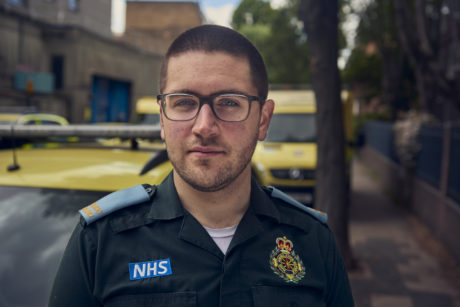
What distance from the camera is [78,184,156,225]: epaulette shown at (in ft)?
5.23

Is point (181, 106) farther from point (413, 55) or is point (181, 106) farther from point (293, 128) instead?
point (413, 55)

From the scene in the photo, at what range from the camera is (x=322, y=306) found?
167 cm

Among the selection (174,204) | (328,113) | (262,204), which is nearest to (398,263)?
(328,113)

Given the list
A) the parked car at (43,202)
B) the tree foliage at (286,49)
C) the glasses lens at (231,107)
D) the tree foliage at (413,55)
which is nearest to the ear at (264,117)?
the glasses lens at (231,107)

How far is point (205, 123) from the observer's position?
1.58m

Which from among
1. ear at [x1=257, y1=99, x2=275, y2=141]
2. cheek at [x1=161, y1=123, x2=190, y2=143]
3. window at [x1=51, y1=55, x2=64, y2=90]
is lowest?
cheek at [x1=161, y1=123, x2=190, y2=143]

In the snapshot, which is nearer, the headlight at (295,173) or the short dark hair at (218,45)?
the short dark hair at (218,45)

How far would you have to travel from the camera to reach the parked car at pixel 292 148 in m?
8.14

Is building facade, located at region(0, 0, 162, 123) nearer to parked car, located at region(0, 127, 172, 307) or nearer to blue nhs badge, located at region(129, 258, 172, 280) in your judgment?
parked car, located at region(0, 127, 172, 307)

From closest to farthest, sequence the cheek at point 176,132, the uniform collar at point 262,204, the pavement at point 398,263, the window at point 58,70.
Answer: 1. the cheek at point 176,132
2. the uniform collar at point 262,204
3. the pavement at point 398,263
4. the window at point 58,70

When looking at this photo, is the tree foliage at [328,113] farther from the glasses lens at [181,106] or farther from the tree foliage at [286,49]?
the tree foliage at [286,49]

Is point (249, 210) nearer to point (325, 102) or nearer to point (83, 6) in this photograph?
point (325, 102)

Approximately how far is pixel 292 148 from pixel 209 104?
23.2ft

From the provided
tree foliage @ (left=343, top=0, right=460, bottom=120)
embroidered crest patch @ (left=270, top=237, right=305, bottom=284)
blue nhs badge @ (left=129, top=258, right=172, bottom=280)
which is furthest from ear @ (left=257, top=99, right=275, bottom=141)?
tree foliage @ (left=343, top=0, right=460, bottom=120)
